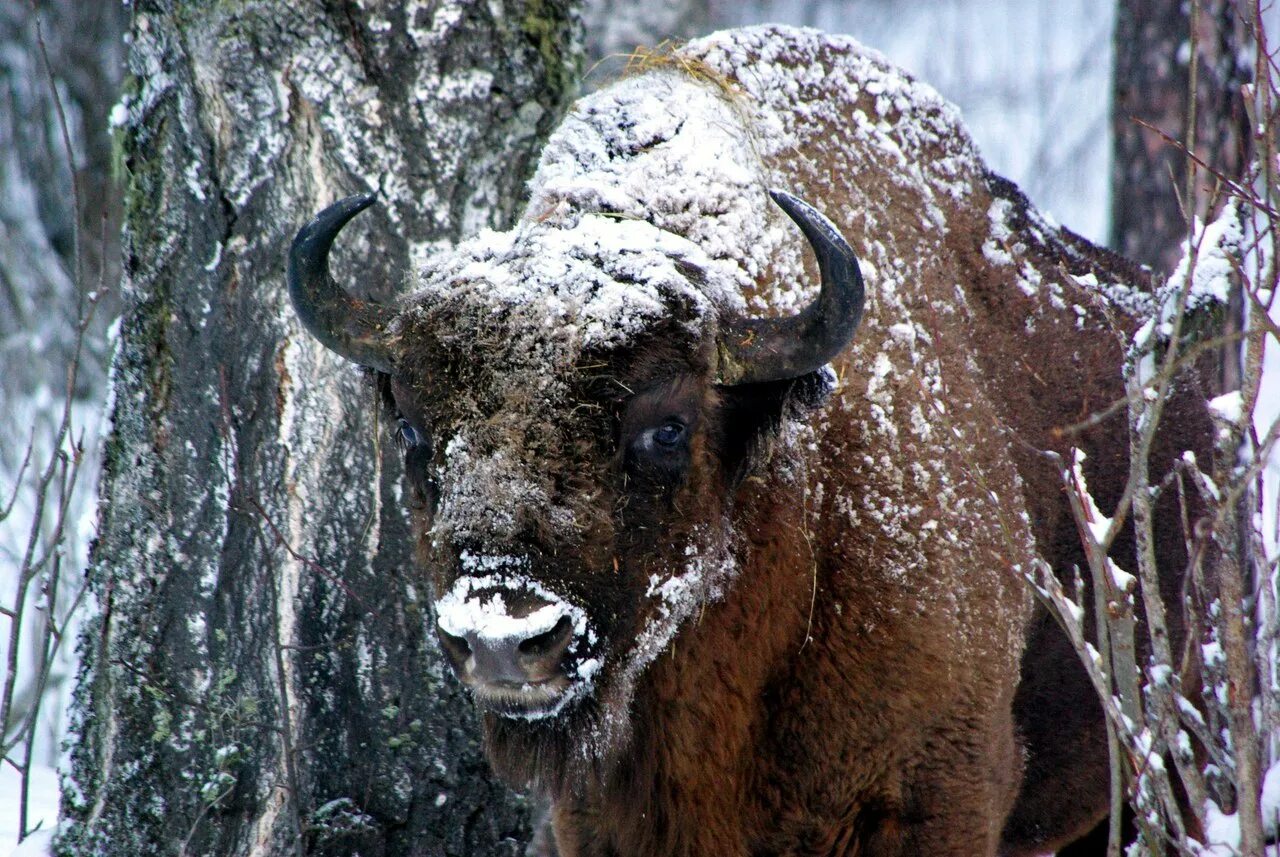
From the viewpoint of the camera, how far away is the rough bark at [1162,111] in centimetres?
577

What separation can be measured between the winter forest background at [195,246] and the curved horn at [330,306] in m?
0.71

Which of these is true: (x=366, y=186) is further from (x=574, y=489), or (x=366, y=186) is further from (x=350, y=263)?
(x=574, y=489)

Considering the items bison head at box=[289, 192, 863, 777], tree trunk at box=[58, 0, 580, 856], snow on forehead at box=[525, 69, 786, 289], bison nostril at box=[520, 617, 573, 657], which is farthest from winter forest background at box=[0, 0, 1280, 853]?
bison nostril at box=[520, 617, 573, 657]

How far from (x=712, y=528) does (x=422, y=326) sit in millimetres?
868

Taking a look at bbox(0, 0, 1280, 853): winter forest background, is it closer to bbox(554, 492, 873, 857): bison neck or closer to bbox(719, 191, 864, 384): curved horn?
bbox(719, 191, 864, 384): curved horn

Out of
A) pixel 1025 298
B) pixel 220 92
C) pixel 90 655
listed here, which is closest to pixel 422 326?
pixel 220 92

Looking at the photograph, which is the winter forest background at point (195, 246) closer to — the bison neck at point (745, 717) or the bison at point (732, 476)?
the bison at point (732, 476)

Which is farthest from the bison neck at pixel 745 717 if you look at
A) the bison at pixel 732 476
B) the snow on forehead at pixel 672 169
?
the snow on forehead at pixel 672 169

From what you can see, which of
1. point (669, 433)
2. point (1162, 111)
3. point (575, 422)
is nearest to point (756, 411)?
point (669, 433)

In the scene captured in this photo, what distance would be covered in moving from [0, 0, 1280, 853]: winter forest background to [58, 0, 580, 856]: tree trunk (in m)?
0.01

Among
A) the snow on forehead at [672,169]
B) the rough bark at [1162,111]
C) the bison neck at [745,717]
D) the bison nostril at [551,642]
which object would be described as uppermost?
the rough bark at [1162,111]

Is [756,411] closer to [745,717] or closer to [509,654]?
[745,717]

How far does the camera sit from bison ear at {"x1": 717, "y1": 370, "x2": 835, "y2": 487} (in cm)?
299

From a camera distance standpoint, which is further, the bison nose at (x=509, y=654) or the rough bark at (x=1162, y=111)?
the rough bark at (x=1162, y=111)
